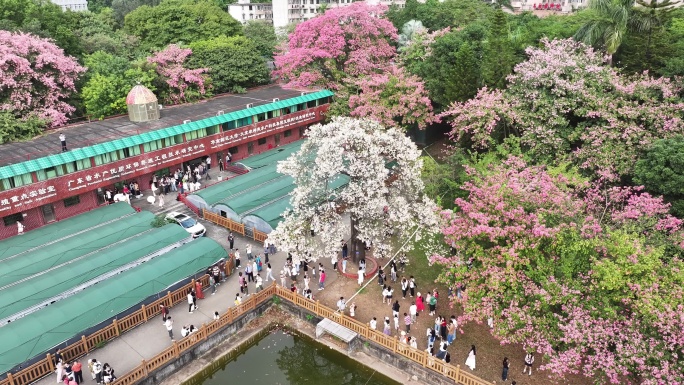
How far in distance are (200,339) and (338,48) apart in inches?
1168

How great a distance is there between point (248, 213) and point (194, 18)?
113ft

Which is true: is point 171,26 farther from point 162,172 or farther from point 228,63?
point 162,172

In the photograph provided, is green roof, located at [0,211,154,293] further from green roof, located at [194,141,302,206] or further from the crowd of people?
the crowd of people

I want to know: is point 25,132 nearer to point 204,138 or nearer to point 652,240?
point 204,138

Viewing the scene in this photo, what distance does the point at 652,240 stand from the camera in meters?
A: 18.7

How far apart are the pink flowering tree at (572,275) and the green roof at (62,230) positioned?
761 inches

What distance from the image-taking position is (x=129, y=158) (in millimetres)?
32094

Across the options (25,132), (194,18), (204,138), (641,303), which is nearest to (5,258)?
(25,132)

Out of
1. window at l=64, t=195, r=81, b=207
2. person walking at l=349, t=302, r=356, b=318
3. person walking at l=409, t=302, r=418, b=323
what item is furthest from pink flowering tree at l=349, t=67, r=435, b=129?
window at l=64, t=195, r=81, b=207

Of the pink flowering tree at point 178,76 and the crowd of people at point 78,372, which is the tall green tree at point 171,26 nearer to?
the pink flowering tree at point 178,76

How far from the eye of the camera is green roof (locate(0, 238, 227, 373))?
18.3m

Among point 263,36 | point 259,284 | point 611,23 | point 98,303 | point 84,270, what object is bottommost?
point 259,284

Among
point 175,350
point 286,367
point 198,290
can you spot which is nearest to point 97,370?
point 175,350

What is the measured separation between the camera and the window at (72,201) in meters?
30.2
